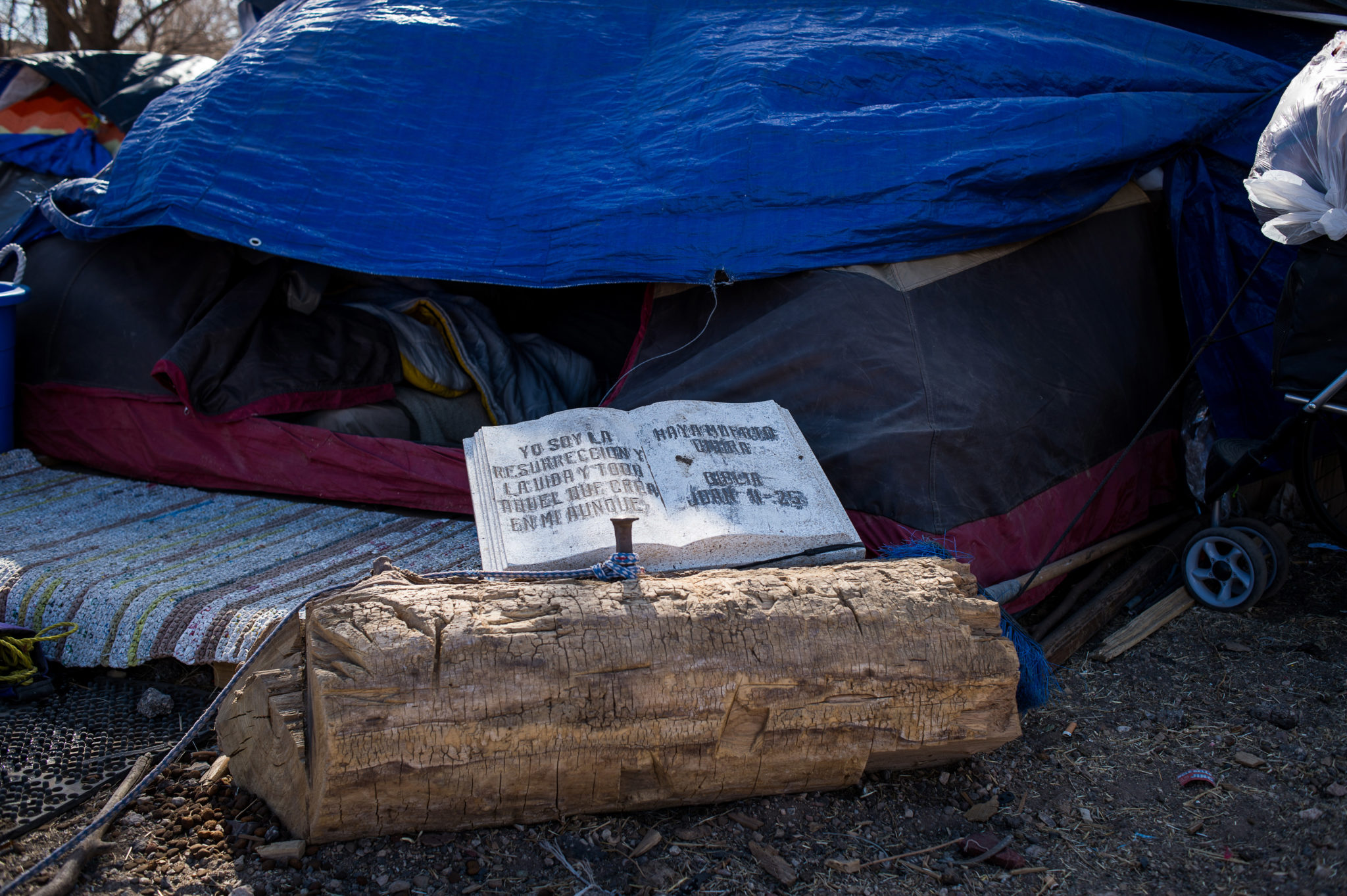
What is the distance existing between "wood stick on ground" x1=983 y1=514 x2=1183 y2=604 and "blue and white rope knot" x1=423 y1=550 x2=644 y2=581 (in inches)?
31.5

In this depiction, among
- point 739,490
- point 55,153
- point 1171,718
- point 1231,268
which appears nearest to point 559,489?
point 739,490

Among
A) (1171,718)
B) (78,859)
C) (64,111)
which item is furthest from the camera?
(64,111)

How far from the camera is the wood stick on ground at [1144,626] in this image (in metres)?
2.51

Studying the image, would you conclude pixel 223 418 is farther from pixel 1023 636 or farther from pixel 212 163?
pixel 1023 636

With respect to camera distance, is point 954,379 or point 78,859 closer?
point 78,859

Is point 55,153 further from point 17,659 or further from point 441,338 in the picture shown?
point 17,659

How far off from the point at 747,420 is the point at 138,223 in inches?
73.2

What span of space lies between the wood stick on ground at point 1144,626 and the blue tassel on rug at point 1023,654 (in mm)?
334

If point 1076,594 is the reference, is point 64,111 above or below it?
above

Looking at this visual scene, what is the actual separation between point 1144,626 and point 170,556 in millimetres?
2523

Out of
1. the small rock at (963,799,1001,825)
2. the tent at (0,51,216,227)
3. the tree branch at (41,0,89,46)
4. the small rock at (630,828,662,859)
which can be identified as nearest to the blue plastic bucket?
the tent at (0,51,216,227)

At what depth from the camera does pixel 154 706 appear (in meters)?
2.12

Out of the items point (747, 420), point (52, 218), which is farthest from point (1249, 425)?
point (52, 218)

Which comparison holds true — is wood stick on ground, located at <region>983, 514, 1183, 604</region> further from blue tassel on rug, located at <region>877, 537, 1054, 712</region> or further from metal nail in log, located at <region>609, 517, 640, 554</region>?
metal nail in log, located at <region>609, 517, 640, 554</region>
